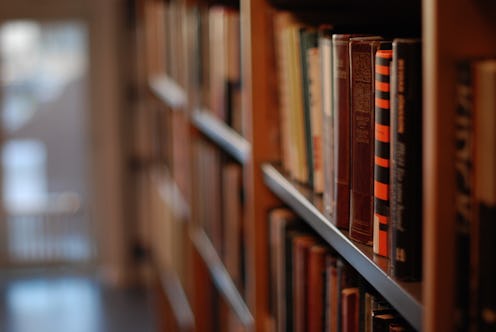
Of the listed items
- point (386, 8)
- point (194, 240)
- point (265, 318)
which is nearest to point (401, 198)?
point (386, 8)

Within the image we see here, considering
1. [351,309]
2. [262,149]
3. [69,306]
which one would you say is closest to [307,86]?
[262,149]

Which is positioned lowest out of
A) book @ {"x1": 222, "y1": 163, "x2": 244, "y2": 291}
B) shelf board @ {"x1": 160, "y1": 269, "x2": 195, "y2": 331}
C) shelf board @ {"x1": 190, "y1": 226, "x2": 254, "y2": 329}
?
shelf board @ {"x1": 160, "y1": 269, "x2": 195, "y2": 331}

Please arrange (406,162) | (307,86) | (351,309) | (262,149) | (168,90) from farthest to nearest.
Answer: (168,90)
(262,149)
(307,86)
(351,309)
(406,162)

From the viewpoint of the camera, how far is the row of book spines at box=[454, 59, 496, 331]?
0.82 metres

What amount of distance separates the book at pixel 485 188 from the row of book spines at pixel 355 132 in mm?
175

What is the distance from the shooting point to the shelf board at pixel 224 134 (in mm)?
2031

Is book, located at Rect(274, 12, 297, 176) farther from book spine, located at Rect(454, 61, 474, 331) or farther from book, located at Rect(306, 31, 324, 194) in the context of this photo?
book spine, located at Rect(454, 61, 474, 331)

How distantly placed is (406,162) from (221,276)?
1.55 meters

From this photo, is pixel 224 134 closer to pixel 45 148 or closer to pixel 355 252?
pixel 355 252

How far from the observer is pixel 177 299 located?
373 cm

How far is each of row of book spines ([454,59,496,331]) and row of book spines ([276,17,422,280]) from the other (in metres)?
0.15

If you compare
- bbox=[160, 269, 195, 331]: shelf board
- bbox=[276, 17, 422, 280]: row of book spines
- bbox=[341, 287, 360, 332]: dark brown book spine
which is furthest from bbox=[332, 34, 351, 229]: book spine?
bbox=[160, 269, 195, 331]: shelf board

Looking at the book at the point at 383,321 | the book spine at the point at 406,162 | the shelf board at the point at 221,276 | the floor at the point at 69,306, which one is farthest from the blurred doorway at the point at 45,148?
the book spine at the point at 406,162

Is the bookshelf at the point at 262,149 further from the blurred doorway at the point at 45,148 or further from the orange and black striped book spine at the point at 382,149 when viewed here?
the blurred doorway at the point at 45,148
